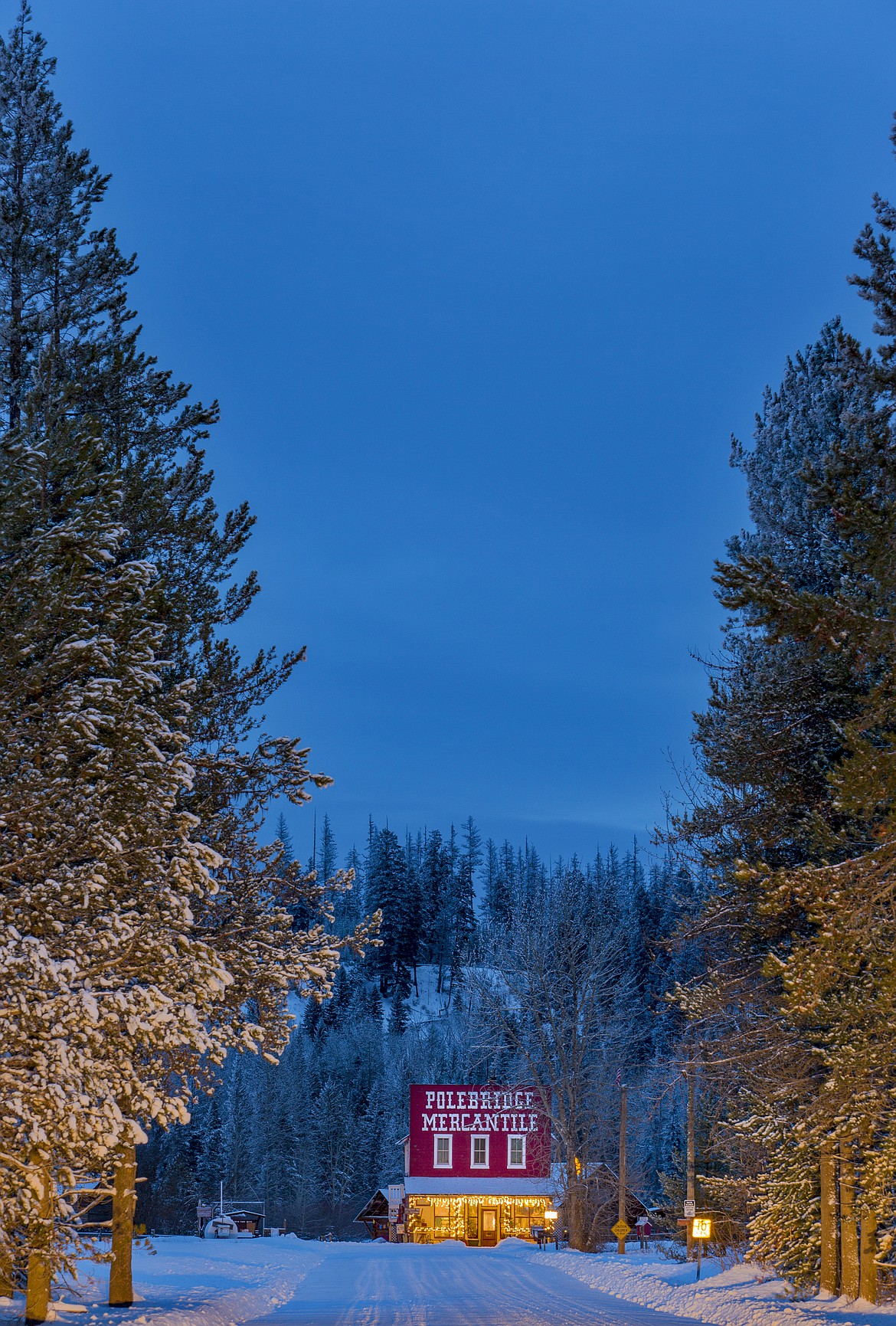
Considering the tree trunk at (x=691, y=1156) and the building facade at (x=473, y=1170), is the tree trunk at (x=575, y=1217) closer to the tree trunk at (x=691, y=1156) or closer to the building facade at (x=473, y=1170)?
the tree trunk at (x=691, y=1156)

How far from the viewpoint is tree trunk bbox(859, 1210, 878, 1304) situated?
18234mm

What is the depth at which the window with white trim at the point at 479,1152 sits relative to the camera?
195 feet

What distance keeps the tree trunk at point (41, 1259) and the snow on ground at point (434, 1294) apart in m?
0.41

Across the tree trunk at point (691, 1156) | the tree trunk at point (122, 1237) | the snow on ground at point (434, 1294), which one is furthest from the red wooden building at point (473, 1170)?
the tree trunk at point (122, 1237)

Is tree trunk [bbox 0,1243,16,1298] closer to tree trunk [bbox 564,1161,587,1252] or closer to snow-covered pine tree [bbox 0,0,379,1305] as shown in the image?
snow-covered pine tree [bbox 0,0,379,1305]

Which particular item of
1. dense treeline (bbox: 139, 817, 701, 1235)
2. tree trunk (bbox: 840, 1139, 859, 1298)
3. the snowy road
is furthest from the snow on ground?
dense treeline (bbox: 139, 817, 701, 1235)

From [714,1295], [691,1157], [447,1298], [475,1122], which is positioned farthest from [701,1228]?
[475,1122]

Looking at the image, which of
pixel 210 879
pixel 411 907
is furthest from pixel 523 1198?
pixel 411 907

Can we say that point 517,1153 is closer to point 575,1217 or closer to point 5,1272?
point 575,1217

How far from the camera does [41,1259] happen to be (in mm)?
12523

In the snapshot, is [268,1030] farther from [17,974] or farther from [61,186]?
[61,186]

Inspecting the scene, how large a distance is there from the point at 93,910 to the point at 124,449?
860cm

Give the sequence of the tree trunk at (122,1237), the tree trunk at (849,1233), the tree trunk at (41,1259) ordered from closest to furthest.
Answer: the tree trunk at (41,1259) → the tree trunk at (122,1237) → the tree trunk at (849,1233)

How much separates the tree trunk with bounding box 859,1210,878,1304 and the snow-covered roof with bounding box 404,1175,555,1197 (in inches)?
1690
